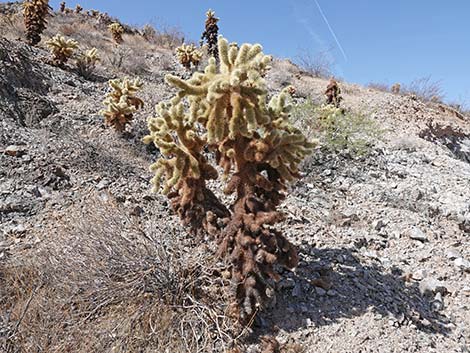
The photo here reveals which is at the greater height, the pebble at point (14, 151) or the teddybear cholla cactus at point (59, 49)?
the teddybear cholla cactus at point (59, 49)

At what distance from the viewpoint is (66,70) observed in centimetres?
796

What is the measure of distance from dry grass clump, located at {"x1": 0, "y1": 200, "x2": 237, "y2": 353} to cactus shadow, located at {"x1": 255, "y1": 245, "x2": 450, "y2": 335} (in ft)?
1.50

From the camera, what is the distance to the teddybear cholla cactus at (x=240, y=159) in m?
2.57

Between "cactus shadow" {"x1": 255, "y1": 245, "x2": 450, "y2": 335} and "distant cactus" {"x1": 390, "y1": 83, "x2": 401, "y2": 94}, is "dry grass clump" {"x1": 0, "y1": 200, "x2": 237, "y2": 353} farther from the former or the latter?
"distant cactus" {"x1": 390, "y1": 83, "x2": 401, "y2": 94}

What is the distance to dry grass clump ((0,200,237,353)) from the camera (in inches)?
96.4

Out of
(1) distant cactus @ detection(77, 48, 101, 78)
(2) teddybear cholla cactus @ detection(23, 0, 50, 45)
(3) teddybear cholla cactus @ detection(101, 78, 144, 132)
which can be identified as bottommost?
(3) teddybear cholla cactus @ detection(101, 78, 144, 132)

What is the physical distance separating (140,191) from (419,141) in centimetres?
590

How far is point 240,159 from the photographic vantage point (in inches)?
109

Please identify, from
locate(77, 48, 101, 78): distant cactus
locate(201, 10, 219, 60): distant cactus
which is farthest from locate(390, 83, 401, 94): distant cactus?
locate(77, 48, 101, 78): distant cactus

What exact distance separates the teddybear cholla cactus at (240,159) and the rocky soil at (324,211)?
0.45m

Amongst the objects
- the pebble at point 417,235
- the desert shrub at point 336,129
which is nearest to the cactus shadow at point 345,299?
the pebble at point 417,235

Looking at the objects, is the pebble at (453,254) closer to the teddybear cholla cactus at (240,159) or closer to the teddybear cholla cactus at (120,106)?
the teddybear cholla cactus at (240,159)

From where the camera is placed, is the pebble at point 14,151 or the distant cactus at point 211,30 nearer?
the pebble at point 14,151

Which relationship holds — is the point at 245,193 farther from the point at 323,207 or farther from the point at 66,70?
the point at 66,70
